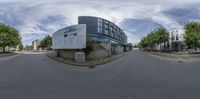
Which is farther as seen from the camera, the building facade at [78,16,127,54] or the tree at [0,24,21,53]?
the tree at [0,24,21,53]

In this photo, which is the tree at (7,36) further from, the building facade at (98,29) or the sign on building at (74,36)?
the sign on building at (74,36)

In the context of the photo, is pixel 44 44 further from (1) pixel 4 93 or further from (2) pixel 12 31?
(1) pixel 4 93

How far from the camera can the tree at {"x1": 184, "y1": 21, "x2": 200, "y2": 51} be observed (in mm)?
60562

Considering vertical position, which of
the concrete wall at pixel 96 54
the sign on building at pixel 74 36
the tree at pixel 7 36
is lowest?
the concrete wall at pixel 96 54

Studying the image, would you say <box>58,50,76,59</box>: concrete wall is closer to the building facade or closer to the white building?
the building facade

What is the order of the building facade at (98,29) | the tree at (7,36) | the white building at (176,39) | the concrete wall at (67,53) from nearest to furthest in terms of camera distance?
the building facade at (98,29) < the concrete wall at (67,53) < the tree at (7,36) < the white building at (176,39)

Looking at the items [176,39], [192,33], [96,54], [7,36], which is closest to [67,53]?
[96,54]

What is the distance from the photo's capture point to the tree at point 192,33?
2384 inches

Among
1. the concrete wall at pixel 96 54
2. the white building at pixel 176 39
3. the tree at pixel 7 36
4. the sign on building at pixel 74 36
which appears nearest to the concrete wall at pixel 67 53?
the sign on building at pixel 74 36

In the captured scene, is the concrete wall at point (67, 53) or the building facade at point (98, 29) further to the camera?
the concrete wall at point (67, 53)

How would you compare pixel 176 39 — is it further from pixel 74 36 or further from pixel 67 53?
pixel 74 36

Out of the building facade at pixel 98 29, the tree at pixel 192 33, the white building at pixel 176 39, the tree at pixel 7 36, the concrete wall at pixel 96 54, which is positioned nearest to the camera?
the building facade at pixel 98 29

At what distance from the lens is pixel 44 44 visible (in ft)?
401

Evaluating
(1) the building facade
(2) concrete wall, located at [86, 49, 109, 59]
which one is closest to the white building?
(1) the building facade
